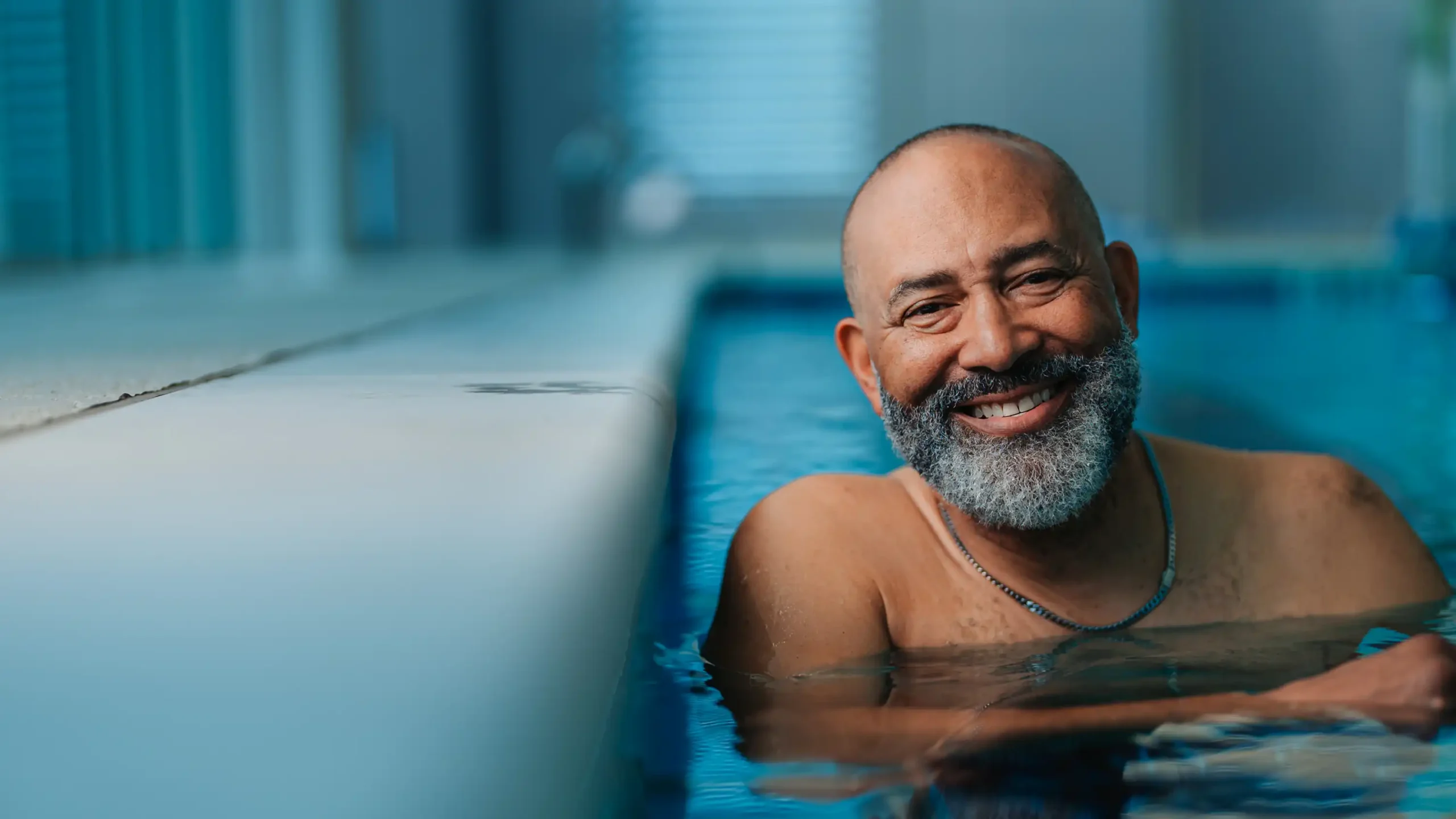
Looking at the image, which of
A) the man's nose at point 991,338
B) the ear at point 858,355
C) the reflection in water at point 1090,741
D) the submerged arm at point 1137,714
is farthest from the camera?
the ear at point 858,355

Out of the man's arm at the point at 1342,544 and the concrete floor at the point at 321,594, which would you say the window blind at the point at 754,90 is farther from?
the concrete floor at the point at 321,594

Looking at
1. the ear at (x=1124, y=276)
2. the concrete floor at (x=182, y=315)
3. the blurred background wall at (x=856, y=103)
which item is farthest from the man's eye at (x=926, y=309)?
the blurred background wall at (x=856, y=103)

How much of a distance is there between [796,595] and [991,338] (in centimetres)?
34

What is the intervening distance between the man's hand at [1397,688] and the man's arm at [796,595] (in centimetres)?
42

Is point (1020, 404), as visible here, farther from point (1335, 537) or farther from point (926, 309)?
point (1335, 537)

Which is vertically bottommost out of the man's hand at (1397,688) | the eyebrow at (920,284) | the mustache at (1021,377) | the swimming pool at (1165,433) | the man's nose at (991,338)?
the swimming pool at (1165,433)

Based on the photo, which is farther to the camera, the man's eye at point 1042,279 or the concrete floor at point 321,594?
the man's eye at point 1042,279

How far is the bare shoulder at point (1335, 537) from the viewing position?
6.07 feet

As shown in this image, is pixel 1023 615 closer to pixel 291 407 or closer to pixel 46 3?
pixel 291 407

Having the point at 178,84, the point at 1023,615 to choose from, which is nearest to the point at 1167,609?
the point at 1023,615

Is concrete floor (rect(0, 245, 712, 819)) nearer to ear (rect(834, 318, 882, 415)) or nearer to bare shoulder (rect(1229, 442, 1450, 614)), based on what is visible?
ear (rect(834, 318, 882, 415))

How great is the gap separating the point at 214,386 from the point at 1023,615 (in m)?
0.96

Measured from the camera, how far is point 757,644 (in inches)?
65.4

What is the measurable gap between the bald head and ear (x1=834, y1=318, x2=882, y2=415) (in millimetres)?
111
